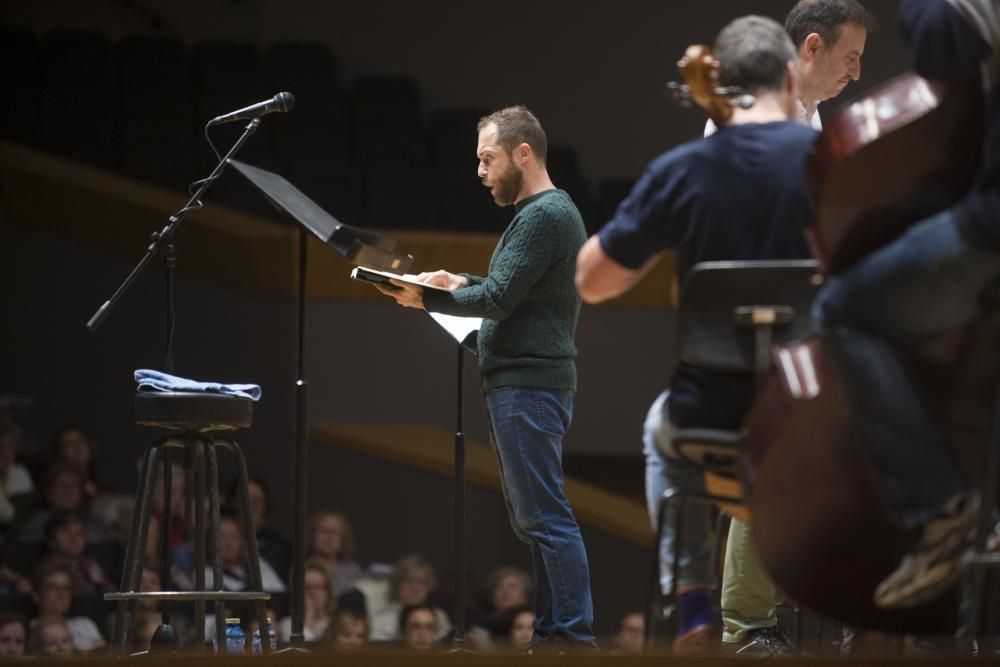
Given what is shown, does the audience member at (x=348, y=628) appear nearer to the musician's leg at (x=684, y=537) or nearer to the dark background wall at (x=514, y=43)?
the musician's leg at (x=684, y=537)

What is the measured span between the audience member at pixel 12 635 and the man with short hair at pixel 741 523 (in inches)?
107

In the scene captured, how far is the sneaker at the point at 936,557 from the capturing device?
2455 millimetres

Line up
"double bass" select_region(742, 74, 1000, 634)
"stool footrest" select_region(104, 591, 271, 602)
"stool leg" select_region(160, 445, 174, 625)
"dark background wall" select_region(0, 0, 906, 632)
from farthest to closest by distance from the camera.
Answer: "dark background wall" select_region(0, 0, 906, 632), "stool leg" select_region(160, 445, 174, 625), "stool footrest" select_region(104, 591, 271, 602), "double bass" select_region(742, 74, 1000, 634)

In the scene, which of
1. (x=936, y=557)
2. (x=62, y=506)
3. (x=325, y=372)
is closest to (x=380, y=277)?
(x=936, y=557)

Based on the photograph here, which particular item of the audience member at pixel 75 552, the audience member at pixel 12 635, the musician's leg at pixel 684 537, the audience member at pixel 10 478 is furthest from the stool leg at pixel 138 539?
the audience member at pixel 10 478

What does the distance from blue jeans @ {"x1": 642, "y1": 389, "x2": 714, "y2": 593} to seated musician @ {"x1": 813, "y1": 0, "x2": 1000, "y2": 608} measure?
38cm

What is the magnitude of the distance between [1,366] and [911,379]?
574 centimetres

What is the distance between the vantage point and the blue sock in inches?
109

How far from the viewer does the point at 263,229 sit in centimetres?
736

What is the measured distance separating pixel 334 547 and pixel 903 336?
160 inches

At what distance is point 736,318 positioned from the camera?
2.58m

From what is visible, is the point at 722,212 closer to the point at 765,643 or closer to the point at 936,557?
the point at 936,557

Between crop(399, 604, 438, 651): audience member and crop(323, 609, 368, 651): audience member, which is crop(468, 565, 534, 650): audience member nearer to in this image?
crop(399, 604, 438, 651): audience member

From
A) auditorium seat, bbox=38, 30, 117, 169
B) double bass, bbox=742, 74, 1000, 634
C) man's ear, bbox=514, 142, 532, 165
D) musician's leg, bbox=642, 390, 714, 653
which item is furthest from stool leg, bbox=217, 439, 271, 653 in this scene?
auditorium seat, bbox=38, 30, 117, 169
